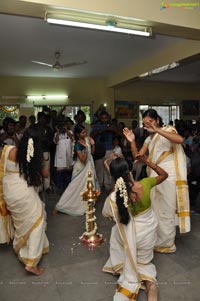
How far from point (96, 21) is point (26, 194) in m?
2.00

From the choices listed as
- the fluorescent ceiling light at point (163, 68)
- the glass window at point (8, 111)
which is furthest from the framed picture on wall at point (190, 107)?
the glass window at point (8, 111)

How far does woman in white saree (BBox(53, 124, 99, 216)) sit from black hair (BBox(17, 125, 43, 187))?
3.82 feet

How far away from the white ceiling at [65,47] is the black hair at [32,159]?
222 cm

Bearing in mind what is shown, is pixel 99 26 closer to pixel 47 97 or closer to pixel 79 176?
pixel 79 176

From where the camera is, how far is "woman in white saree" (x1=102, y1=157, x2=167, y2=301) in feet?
5.54

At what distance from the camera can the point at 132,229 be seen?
1.72 m

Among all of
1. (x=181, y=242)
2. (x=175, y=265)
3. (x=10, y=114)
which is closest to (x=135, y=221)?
(x=175, y=265)

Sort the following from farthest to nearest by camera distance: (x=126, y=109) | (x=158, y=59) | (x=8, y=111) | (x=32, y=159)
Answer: (x=126, y=109)
(x=8, y=111)
(x=158, y=59)
(x=32, y=159)

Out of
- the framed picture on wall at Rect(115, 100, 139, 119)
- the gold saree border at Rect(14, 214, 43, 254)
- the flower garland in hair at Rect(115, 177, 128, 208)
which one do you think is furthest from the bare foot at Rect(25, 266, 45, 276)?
the framed picture on wall at Rect(115, 100, 139, 119)

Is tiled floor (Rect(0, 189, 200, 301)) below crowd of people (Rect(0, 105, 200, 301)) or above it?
below

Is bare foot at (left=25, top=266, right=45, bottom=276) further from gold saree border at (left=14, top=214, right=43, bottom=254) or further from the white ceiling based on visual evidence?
the white ceiling

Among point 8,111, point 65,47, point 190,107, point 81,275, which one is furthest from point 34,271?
point 190,107

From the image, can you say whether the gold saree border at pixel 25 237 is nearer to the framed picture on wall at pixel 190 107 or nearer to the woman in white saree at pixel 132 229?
the woman in white saree at pixel 132 229

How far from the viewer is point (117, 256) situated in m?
1.94
